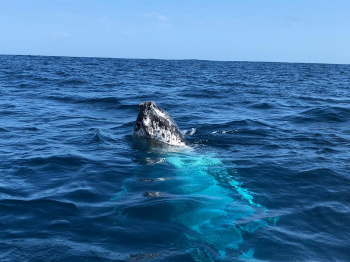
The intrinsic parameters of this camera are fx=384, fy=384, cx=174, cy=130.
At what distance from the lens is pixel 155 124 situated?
14602mm

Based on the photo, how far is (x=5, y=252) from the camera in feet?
23.2

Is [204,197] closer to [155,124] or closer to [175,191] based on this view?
[175,191]

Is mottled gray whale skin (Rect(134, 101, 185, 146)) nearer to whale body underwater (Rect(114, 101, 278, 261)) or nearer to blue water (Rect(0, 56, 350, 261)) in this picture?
whale body underwater (Rect(114, 101, 278, 261))

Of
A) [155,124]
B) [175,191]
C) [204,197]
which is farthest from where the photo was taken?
[155,124]

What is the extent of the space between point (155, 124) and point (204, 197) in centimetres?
510

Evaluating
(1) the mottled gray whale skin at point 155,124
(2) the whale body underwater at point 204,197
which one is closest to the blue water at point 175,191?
(2) the whale body underwater at point 204,197

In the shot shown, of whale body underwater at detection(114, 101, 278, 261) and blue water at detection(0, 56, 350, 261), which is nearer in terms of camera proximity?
blue water at detection(0, 56, 350, 261)

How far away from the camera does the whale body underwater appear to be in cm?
781

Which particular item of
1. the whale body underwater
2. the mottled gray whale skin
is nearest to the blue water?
the whale body underwater

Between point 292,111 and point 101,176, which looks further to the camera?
point 292,111

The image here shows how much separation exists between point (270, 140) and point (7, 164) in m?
10.9

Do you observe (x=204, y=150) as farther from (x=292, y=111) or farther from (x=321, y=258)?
(x=292, y=111)

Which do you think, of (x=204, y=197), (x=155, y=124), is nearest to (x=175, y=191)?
(x=204, y=197)

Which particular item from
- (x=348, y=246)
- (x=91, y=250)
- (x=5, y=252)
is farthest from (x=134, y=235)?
(x=348, y=246)
